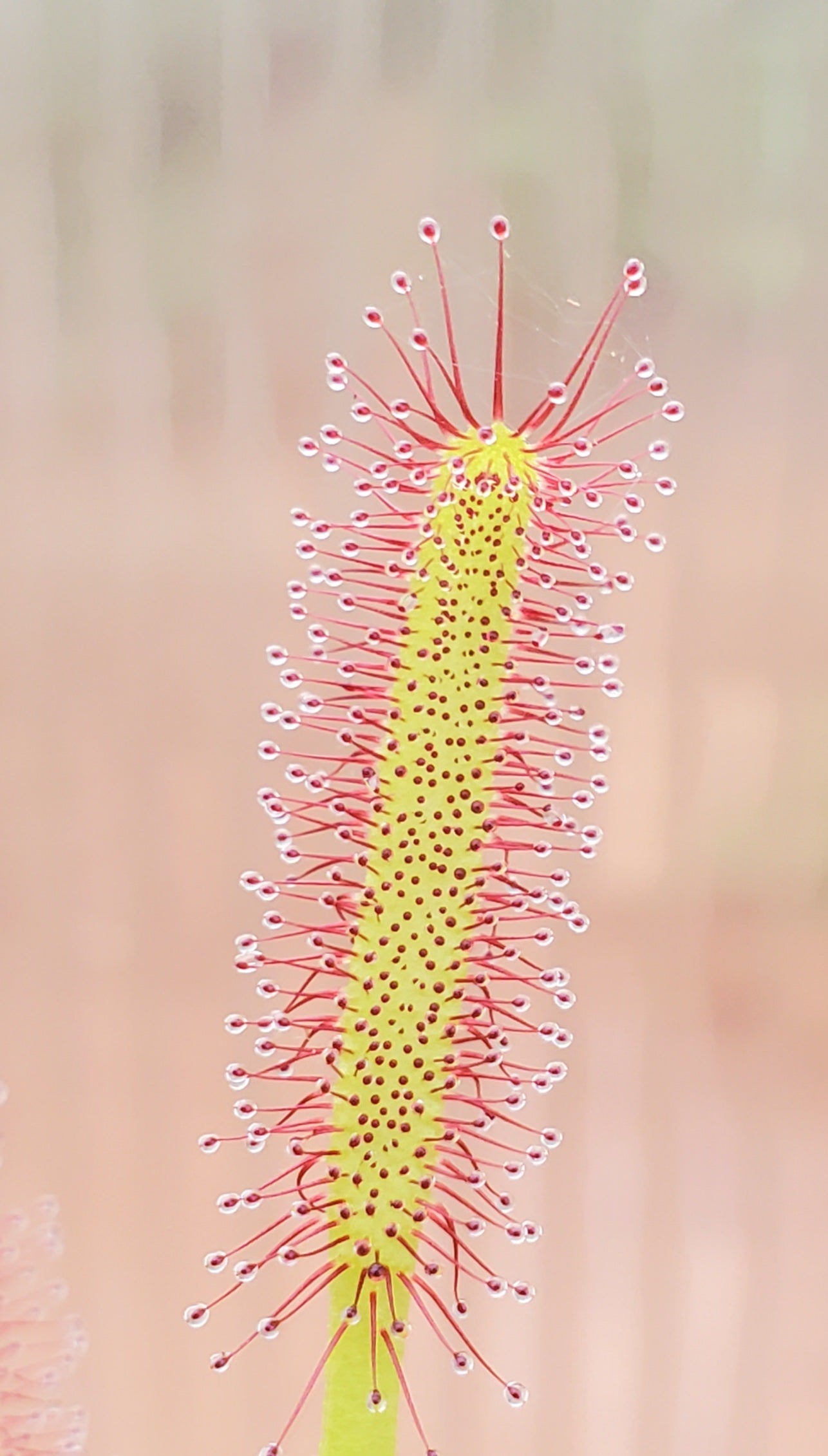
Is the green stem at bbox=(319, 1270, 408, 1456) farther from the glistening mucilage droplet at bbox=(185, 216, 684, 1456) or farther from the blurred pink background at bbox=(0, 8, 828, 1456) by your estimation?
the blurred pink background at bbox=(0, 8, 828, 1456)

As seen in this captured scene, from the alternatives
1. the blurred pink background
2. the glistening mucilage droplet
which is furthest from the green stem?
the blurred pink background

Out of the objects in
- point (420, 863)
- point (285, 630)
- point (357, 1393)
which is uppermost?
point (285, 630)

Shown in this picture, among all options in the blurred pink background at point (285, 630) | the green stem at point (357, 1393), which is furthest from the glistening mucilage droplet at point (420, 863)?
the blurred pink background at point (285, 630)

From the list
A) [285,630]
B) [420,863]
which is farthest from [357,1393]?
[285,630]

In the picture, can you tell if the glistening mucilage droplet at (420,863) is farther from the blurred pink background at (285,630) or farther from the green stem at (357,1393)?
the blurred pink background at (285,630)

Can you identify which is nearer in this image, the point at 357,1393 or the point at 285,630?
the point at 357,1393

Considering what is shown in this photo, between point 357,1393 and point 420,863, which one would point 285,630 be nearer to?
point 420,863

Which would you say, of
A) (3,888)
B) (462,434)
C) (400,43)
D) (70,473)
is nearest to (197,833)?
(3,888)
